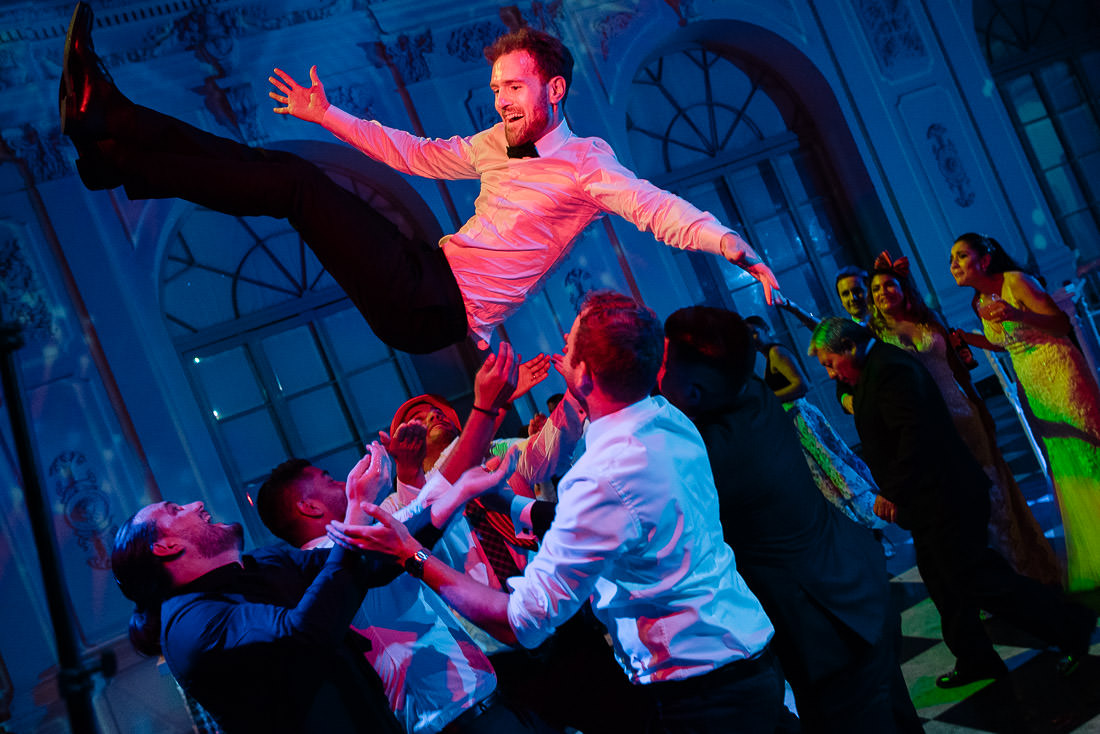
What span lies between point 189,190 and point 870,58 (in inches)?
A: 244

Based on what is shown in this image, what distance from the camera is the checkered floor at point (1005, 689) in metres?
2.21

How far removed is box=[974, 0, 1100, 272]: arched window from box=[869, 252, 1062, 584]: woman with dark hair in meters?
5.07

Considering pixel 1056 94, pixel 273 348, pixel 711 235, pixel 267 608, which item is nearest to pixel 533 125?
pixel 711 235

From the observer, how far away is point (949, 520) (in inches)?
94.7

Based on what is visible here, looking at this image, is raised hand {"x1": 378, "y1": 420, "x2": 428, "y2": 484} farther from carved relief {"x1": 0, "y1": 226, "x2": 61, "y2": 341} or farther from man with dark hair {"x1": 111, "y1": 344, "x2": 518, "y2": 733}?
carved relief {"x1": 0, "y1": 226, "x2": 61, "y2": 341}

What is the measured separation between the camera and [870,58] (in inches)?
263

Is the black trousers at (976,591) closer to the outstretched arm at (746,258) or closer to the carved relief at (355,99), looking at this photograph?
the outstretched arm at (746,258)

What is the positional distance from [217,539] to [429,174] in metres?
1.22

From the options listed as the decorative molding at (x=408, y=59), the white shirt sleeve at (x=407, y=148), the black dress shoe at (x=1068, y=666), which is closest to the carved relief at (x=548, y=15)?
the decorative molding at (x=408, y=59)

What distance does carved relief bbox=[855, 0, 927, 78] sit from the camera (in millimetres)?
6734

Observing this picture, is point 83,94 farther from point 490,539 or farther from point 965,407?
point 965,407

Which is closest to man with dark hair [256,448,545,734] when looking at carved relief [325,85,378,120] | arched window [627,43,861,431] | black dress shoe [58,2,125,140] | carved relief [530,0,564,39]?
black dress shoe [58,2,125,140]

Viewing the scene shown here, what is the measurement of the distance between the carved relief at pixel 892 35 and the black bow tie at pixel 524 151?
Result: 5.54 m

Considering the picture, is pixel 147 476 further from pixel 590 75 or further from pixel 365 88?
pixel 590 75
